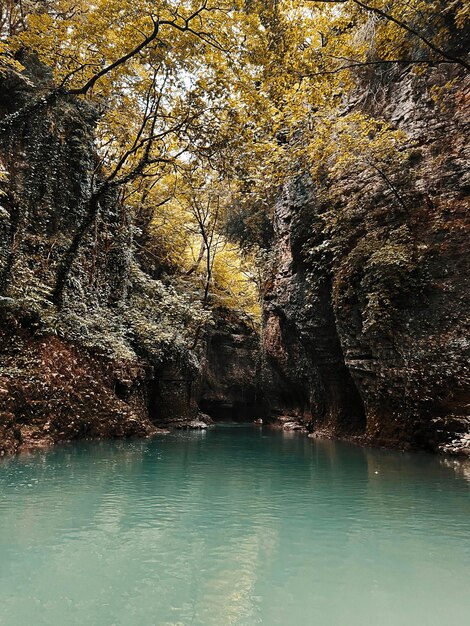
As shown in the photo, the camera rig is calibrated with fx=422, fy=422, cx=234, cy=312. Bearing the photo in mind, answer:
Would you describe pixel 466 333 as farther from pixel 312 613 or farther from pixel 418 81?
pixel 312 613

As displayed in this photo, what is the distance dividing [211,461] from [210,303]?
15.9m

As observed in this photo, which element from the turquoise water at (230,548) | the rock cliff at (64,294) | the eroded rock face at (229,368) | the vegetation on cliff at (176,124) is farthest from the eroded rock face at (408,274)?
the eroded rock face at (229,368)

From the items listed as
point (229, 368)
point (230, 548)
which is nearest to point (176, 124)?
point (230, 548)

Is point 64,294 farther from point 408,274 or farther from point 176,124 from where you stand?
point 408,274

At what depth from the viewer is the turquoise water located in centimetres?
268

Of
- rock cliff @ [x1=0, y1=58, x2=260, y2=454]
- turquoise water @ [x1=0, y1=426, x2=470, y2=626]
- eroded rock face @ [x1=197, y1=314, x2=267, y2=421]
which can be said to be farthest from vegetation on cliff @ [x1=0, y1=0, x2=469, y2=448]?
eroded rock face @ [x1=197, y1=314, x2=267, y2=421]

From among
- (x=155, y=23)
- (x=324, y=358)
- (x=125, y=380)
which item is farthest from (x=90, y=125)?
(x=324, y=358)

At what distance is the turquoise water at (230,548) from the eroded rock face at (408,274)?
10.2 feet

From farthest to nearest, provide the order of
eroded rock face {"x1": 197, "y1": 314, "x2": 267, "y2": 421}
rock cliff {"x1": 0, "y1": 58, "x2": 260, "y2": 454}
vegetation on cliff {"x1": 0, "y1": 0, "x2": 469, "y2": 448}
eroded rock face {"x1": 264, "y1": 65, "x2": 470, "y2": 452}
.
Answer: eroded rock face {"x1": 197, "y1": 314, "x2": 267, "y2": 421}
rock cliff {"x1": 0, "y1": 58, "x2": 260, "y2": 454}
eroded rock face {"x1": 264, "y1": 65, "x2": 470, "y2": 452}
vegetation on cliff {"x1": 0, "y1": 0, "x2": 469, "y2": 448}

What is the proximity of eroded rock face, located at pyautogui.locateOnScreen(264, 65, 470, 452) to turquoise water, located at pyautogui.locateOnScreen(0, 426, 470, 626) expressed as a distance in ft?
10.2

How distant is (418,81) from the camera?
11523 millimetres

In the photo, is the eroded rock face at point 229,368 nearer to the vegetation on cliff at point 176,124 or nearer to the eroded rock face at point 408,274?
the vegetation on cliff at point 176,124

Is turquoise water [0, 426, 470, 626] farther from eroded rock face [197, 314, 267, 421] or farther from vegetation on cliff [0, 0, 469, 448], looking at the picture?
eroded rock face [197, 314, 267, 421]

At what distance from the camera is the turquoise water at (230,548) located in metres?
2.68
